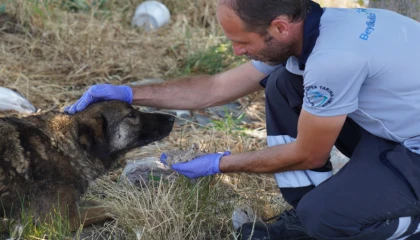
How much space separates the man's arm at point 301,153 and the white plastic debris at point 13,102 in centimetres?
250

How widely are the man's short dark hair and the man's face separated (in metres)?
0.04

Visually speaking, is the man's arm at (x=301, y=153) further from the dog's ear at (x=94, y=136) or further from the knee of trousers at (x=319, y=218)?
the dog's ear at (x=94, y=136)

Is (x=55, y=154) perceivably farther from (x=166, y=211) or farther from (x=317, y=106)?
(x=317, y=106)

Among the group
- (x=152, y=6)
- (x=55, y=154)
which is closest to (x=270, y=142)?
(x=55, y=154)

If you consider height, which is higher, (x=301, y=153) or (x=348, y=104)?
(x=348, y=104)

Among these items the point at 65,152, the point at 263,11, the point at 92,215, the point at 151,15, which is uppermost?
the point at 263,11

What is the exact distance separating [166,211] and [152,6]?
485 centimetres

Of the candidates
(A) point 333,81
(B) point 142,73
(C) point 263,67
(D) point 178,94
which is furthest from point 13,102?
(A) point 333,81

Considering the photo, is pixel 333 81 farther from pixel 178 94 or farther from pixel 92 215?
pixel 92 215

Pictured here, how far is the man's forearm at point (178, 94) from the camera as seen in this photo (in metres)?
4.14

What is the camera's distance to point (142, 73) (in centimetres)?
668

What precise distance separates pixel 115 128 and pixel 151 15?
394 cm

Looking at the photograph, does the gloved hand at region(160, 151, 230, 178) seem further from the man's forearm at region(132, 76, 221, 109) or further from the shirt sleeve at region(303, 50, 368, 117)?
the shirt sleeve at region(303, 50, 368, 117)

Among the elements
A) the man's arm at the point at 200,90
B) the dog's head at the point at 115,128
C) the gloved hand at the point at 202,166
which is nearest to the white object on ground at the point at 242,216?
the gloved hand at the point at 202,166
